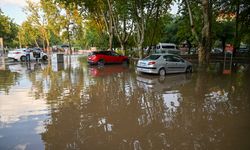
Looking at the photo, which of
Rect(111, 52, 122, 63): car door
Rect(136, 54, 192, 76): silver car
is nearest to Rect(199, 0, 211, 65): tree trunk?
Rect(136, 54, 192, 76): silver car

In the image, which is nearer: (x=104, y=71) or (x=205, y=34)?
(x=205, y=34)

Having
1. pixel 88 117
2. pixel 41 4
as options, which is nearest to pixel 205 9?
pixel 88 117

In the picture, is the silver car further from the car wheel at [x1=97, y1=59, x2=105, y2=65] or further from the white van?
the white van

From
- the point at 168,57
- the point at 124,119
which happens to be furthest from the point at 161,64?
the point at 124,119

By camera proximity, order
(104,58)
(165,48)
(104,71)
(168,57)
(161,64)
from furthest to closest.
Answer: (165,48), (104,58), (104,71), (168,57), (161,64)

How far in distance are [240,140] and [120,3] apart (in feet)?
79.9

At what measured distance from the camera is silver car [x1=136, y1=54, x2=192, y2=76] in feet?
55.2

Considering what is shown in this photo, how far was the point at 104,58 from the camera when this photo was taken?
89.0 feet

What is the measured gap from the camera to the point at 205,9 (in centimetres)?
1853

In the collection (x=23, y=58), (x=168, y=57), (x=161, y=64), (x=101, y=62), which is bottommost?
(x=101, y=62)

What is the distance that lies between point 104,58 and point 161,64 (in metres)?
11.2

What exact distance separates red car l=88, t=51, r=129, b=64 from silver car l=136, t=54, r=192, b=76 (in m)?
9.63

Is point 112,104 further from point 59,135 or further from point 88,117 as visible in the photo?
point 59,135

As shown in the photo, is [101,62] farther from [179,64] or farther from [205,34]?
[205,34]
